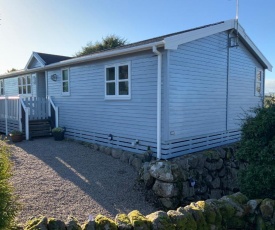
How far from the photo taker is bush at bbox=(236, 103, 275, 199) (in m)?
4.47

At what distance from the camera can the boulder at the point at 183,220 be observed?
3.48 metres

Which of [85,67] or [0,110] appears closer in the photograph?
[85,67]

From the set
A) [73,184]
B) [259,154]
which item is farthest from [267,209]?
[73,184]

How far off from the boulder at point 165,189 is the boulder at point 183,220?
2.20 m

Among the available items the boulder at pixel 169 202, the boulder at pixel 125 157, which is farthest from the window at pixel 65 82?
the boulder at pixel 169 202

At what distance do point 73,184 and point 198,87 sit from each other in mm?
4942

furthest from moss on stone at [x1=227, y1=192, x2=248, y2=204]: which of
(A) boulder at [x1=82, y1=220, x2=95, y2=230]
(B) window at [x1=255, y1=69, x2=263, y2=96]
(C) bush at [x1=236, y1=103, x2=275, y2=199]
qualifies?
(B) window at [x1=255, y1=69, x2=263, y2=96]

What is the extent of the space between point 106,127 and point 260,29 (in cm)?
809

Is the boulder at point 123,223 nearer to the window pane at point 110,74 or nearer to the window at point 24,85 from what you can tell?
the window pane at point 110,74

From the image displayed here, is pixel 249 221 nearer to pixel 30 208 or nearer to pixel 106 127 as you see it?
pixel 30 208

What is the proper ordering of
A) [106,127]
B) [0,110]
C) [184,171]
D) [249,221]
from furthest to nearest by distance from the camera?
1. [0,110]
2. [106,127]
3. [184,171]
4. [249,221]

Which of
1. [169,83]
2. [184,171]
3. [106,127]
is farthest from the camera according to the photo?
[106,127]

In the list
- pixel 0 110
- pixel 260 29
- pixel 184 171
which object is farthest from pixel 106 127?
pixel 260 29

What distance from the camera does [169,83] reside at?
722cm
